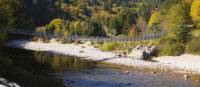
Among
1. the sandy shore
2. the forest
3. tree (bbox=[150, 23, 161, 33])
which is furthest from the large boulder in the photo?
tree (bbox=[150, 23, 161, 33])

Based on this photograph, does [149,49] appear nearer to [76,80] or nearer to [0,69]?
[76,80]

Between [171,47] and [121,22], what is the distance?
177 ft

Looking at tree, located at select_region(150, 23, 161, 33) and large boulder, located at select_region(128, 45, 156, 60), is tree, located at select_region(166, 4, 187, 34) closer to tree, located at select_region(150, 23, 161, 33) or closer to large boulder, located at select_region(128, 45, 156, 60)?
large boulder, located at select_region(128, 45, 156, 60)

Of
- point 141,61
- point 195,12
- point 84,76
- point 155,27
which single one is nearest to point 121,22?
point 155,27

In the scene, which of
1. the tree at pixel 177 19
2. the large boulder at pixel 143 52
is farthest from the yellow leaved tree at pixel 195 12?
the large boulder at pixel 143 52

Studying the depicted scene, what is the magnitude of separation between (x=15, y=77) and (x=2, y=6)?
880 centimetres

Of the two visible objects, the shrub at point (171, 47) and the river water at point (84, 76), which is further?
the shrub at point (171, 47)

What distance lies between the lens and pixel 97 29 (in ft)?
421

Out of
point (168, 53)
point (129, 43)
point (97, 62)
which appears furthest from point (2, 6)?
point (129, 43)

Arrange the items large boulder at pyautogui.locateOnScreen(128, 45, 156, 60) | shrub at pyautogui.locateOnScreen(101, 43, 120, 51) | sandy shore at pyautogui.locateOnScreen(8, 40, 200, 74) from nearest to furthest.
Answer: sandy shore at pyautogui.locateOnScreen(8, 40, 200, 74) < large boulder at pyautogui.locateOnScreen(128, 45, 156, 60) < shrub at pyautogui.locateOnScreen(101, 43, 120, 51)

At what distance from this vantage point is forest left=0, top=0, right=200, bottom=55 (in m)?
78.1

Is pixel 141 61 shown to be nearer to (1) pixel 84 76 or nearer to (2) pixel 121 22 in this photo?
(1) pixel 84 76

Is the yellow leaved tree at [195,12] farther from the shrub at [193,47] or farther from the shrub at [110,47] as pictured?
the shrub at [110,47]

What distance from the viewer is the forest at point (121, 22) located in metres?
78.1
